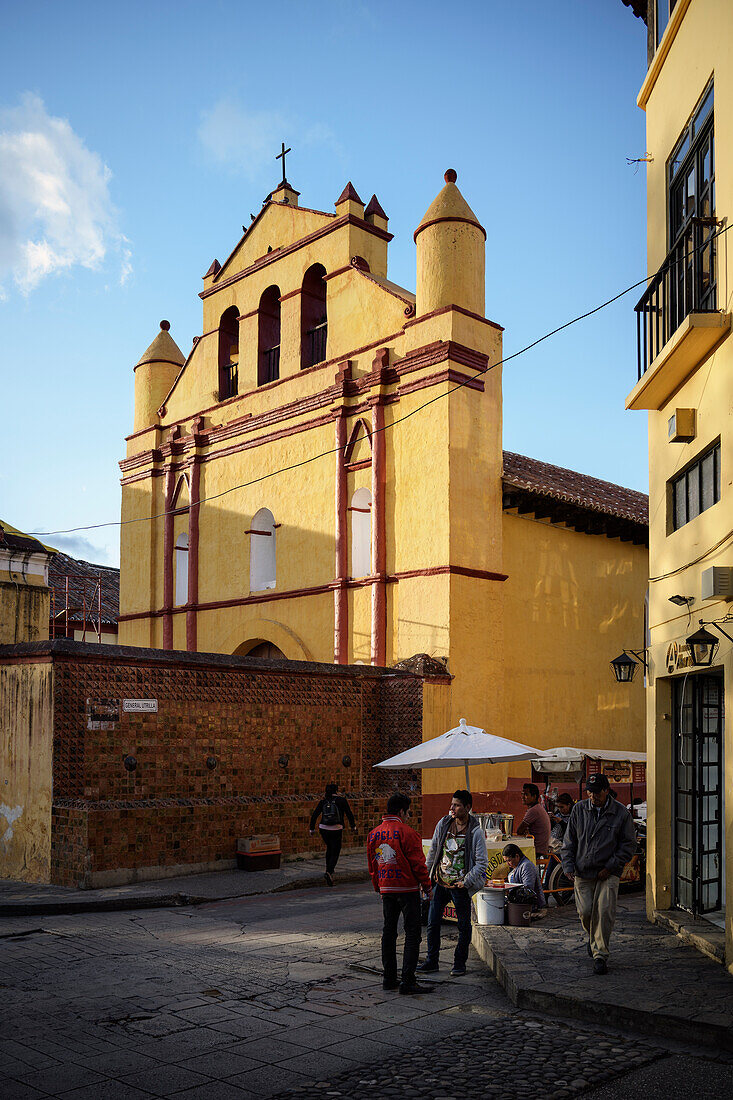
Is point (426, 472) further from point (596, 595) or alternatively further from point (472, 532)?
point (596, 595)

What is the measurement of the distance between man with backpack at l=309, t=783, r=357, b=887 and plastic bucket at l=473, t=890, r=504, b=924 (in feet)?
14.7

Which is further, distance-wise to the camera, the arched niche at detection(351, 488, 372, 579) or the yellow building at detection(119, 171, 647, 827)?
the arched niche at detection(351, 488, 372, 579)

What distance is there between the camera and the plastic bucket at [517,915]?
32.5 ft

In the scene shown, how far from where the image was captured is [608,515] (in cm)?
2181

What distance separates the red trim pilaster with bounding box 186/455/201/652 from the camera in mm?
23625

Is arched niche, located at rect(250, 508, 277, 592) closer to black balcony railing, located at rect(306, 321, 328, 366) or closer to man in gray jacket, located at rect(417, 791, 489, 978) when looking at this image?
black balcony railing, located at rect(306, 321, 328, 366)

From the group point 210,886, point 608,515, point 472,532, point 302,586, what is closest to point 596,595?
point 608,515

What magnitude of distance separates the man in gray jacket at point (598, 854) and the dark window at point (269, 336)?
16498mm

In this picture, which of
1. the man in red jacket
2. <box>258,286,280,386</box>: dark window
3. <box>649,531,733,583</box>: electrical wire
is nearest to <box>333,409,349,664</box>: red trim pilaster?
<box>258,286,280,386</box>: dark window

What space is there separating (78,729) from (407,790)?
615cm

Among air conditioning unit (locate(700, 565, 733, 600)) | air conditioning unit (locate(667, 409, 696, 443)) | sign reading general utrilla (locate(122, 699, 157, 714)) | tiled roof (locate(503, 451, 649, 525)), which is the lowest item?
sign reading general utrilla (locate(122, 699, 157, 714))

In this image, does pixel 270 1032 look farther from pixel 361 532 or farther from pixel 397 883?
pixel 361 532

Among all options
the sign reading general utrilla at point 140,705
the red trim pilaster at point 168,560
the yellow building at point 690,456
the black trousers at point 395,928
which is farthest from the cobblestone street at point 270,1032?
the red trim pilaster at point 168,560

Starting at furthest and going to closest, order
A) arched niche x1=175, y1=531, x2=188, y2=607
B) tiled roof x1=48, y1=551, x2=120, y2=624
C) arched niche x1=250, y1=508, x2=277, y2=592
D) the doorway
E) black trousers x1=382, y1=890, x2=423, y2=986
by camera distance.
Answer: tiled roof x1=48, y1=551, x2=120, y2=624
arched niche x1=175, y1=531, x2=188, y2=607
arched niche x1=250, y1=508, x2=277, y2=592
the doorway
black trousers x1=382, y1=890, x2=423, y2=986
